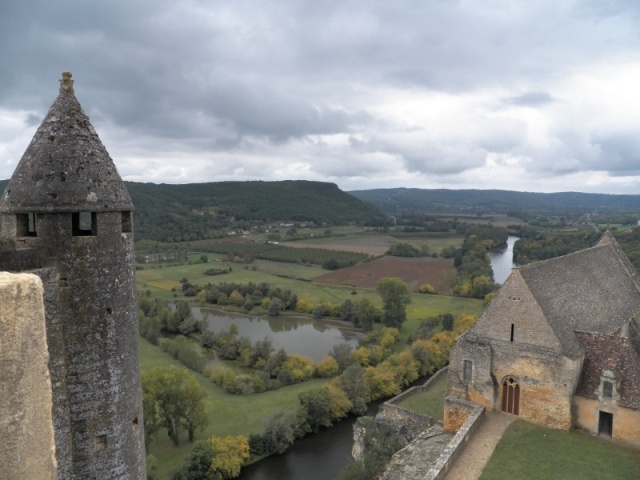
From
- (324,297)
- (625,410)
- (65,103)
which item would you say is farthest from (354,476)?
(324,297)

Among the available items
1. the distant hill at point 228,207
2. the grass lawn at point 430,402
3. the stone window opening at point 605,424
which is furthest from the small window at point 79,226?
the distant hill at point 228,207

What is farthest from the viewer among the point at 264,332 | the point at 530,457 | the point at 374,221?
the point at 374,221

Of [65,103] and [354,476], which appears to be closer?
[65,103]

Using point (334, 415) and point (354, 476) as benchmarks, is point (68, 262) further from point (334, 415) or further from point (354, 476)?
point (334, 415)

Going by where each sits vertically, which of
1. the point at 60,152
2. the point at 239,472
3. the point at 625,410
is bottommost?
the point at 239,472

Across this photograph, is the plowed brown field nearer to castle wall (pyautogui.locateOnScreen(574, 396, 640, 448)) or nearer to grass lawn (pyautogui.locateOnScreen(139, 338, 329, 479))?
grass lawn (pyautogui.locateOnScreen(139, 338, 329, 479))

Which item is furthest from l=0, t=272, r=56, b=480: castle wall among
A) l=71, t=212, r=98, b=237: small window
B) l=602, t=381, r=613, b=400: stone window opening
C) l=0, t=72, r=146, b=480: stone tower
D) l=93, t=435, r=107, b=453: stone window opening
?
l=602, t=381, r=613, b=400: stone window opening

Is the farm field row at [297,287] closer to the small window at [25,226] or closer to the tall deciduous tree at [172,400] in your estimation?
the tall deciduous tree at [172,400]

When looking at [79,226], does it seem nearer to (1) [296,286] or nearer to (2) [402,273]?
(1) [296,286]
